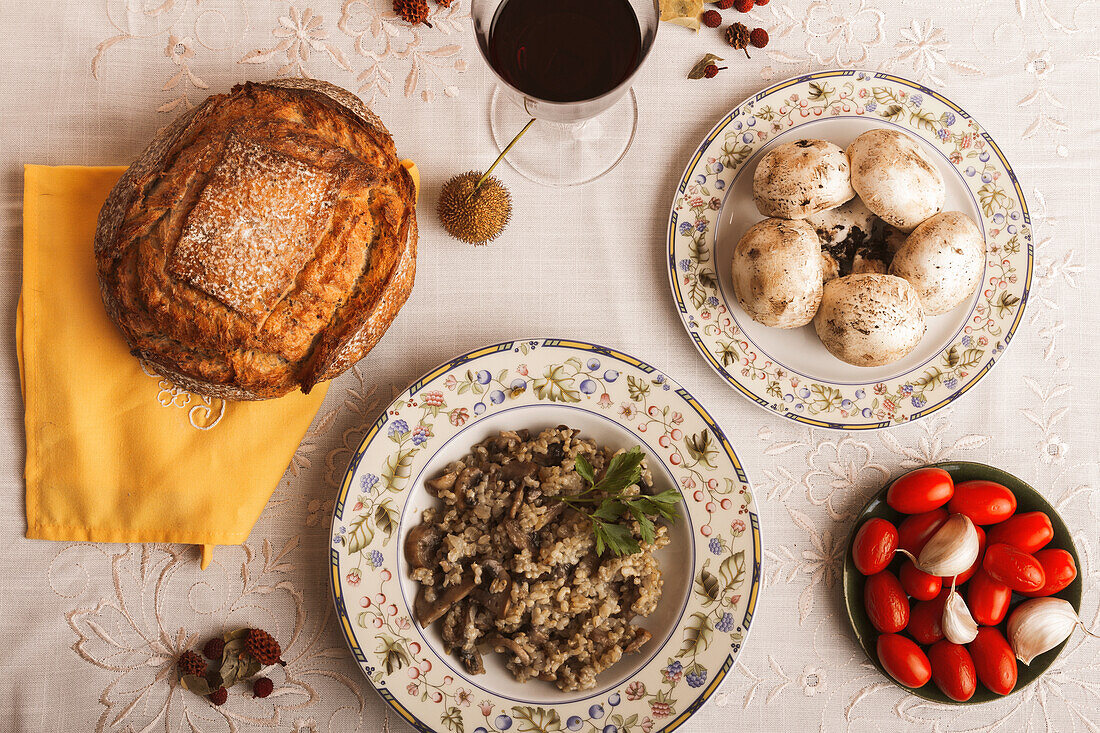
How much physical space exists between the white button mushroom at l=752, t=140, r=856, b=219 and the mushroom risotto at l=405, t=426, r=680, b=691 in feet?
1.74

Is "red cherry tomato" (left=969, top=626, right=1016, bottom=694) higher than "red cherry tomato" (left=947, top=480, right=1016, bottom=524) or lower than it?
lower

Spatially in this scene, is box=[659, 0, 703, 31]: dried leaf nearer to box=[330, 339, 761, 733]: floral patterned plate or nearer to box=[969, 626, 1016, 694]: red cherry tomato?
box=[330, 339, 761, 733]: floral patterned plate

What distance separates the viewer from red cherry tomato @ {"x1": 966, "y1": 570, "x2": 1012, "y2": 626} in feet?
4.27

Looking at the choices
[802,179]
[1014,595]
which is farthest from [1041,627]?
[802,179]

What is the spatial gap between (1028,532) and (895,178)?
72 centimetres

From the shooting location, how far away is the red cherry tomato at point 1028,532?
130 cm

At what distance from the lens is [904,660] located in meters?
1.29

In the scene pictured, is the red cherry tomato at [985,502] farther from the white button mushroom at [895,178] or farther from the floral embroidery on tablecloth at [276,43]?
the floral embroidery on tablecloth at [276,43]

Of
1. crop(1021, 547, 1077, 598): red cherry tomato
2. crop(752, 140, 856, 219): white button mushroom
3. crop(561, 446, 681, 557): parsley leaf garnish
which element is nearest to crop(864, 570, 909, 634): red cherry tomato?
crop(1021, 547, 1077, 598): red cherry tomato

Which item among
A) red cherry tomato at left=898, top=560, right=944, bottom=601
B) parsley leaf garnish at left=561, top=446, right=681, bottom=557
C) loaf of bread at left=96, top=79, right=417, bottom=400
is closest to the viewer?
loaf of bread at left=96, top=79, right=417, bottom=400

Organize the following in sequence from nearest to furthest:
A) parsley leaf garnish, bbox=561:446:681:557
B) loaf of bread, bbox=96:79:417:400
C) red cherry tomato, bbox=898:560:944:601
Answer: loaf of bread, bbox=96:79:417:400 < parsley leaf garnish, bbox=561:446:681:557 < red cherry tomato, bbox=898:560:944:601

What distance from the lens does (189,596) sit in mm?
1334

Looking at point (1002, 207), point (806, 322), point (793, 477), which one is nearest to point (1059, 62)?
point (1002, 207)

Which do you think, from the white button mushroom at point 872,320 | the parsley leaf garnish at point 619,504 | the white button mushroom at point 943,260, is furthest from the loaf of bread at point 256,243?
the white button mushroom at point 943,260
